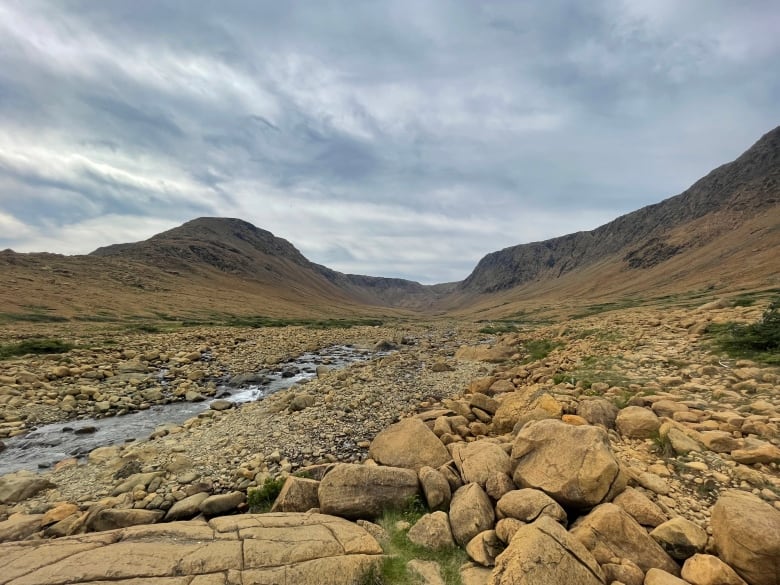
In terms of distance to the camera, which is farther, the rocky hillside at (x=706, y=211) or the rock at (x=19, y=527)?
the rocky hillside at (x=706, y=211)

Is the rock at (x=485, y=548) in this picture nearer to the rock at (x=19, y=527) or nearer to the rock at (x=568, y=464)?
the rock at (x=568, y=464)

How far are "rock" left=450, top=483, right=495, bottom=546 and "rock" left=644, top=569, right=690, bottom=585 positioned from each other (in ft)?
7.54

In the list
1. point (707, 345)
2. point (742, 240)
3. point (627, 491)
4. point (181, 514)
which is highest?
point (742, 240)

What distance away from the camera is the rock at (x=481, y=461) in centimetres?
755

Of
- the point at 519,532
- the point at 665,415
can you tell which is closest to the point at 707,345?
the point at 665,415

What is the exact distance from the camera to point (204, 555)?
17.7ft

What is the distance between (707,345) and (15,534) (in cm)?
2113

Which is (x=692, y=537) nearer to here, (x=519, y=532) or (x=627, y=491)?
(x=627, y=491)

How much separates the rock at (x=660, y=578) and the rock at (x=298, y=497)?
5.72 meters

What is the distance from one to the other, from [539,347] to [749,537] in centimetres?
2267

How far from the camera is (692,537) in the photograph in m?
5.28

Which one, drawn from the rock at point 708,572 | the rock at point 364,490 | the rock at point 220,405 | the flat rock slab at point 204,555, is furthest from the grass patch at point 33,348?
the rock at point 708,572

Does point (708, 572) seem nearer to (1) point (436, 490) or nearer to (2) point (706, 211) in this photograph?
(1) point (436, 490)

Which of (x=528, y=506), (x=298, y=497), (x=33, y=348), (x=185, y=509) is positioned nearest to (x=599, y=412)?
(x=528, y=506)
